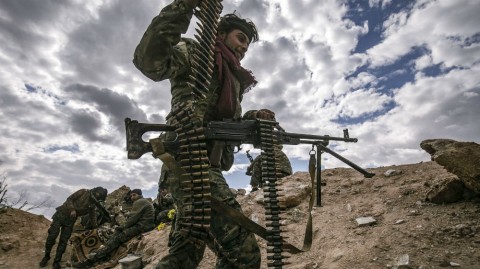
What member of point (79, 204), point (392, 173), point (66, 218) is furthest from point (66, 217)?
point (392, 173)

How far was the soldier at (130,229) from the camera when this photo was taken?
911 centimetres

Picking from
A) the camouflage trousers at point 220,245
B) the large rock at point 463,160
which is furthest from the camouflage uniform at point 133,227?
the large rock at point 463,160

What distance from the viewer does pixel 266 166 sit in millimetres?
3521

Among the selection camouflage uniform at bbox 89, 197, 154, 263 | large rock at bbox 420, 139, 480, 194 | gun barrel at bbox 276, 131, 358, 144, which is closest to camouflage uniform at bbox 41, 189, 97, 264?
camouflage uniform at bbox 89, 197, 154, 263

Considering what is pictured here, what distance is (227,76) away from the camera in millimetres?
3316

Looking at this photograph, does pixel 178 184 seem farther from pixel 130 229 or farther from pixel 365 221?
pixel 130 229

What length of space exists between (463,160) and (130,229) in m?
9.16

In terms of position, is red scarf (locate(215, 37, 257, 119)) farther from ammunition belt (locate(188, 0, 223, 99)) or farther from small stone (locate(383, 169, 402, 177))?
small stone (locate(383, 169, 402, 177))

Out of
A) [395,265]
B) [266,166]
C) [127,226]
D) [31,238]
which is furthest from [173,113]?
[31,238]

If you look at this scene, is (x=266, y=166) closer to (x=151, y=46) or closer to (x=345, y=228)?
(x=151, y=46)

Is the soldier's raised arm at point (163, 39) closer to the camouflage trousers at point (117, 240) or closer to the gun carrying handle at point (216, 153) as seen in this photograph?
the gun carrying handle at point (216, 153)

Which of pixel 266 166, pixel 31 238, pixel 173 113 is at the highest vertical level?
pixel 173 113

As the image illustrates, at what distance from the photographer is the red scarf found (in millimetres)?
3266

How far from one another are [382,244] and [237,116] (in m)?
2.78
